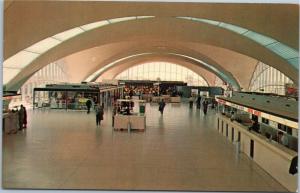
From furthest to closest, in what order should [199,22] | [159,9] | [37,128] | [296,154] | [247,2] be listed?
[199,22], [37,128], [159,9], [247,2], [296,154]

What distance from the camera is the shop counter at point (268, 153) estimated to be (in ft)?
37.3

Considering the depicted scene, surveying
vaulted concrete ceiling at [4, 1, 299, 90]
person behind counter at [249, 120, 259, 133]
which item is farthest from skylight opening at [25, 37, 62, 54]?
person behind counter at [249, 120, 259, 133]

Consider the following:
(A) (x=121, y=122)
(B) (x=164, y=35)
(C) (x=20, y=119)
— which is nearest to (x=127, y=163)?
(C) (x=20, y=119)

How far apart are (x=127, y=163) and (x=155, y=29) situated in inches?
542

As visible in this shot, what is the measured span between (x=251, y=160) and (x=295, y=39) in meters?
4.56

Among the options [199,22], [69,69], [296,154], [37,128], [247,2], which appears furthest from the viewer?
[69,69]

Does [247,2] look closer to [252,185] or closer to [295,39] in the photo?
[295,39]

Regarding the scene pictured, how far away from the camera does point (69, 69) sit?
156 ft

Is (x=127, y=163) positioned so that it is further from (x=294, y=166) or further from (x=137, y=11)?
(x=294, y=166)

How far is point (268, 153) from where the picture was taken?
13.3m

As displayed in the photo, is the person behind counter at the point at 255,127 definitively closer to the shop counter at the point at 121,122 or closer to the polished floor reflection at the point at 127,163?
the polished floor reflection at the point at 127,163

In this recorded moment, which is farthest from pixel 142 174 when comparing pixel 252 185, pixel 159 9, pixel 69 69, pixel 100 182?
pixel 69 69

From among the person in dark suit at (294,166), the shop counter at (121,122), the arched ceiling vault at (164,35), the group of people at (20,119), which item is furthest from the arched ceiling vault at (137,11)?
the arched ceiling vault at (164,35)

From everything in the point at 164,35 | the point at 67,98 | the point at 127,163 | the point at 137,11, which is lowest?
the point at 127,163
